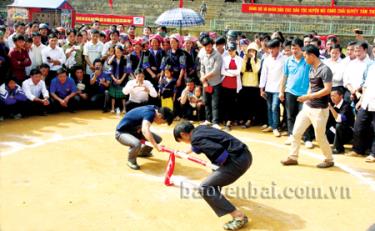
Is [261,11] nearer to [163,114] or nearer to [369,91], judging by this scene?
[369,91]

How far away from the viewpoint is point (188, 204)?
550cm

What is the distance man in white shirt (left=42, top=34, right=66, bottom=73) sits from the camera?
10.3 m

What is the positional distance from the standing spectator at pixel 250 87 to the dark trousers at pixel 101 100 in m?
3.43

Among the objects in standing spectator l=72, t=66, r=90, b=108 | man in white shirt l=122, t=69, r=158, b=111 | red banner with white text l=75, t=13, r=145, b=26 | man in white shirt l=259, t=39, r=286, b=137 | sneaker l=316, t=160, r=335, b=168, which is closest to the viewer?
sneaker l=316, t=160, r=335, b=168

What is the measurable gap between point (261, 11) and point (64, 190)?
2279cm

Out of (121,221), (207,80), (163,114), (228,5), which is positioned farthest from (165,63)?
(228,5)

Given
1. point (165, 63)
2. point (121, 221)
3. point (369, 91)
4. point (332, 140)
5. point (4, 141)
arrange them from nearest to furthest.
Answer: point (121, 221) → point (369, 91) → point (4, 141) → point (332, 140) → point (165, 63)

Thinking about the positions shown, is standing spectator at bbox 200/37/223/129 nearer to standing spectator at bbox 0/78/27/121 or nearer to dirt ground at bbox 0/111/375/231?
dirt ground at bbox 0/111/375/231

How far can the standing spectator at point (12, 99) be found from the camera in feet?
31.1

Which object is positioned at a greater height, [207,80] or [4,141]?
[207,80]

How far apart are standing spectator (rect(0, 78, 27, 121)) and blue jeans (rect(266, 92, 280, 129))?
18.1 ft

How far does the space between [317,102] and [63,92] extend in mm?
6264

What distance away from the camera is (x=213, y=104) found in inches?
366

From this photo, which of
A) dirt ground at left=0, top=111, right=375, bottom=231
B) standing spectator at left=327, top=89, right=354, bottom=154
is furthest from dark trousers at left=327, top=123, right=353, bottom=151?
dirt ground at left=0, top=111, right=375, bottom=231
